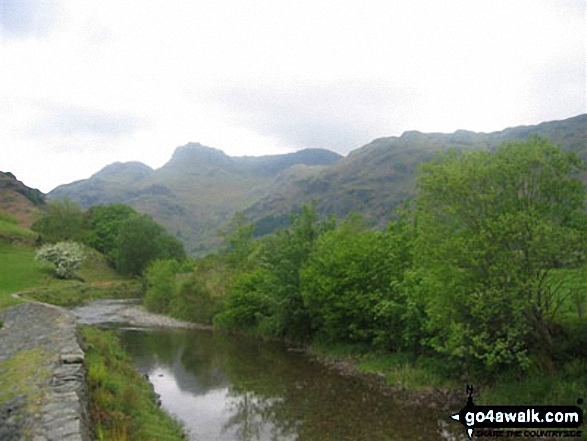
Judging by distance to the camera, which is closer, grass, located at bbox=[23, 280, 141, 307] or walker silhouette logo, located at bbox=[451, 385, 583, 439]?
walker silhouette logo, located at bbox=[451, 385, 583, 439]

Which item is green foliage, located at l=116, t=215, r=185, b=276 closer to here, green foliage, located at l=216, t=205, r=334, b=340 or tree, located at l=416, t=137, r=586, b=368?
green foliage, located at l=216, t=205, r=334, b=340

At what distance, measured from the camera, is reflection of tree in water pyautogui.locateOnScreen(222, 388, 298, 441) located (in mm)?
21281

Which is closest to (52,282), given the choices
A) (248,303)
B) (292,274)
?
(248,303)

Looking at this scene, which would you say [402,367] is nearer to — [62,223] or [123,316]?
[123,316]

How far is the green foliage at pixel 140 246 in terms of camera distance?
369ft

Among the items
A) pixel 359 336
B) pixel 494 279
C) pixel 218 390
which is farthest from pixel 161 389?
pixel 494 279

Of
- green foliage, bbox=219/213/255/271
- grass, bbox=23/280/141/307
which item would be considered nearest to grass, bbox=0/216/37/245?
grass, bbox=23/280/141/307

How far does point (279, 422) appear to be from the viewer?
2280 cm

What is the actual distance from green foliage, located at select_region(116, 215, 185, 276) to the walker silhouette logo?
306 ft

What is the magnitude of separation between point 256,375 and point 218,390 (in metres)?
3.55

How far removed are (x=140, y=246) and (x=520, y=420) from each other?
10242 centimetres

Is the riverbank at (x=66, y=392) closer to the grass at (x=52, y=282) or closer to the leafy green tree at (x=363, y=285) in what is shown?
the leafy green tree at (x=363, y=285)

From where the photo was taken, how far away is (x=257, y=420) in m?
23.2

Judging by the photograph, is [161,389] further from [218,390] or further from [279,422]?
[279,422]
